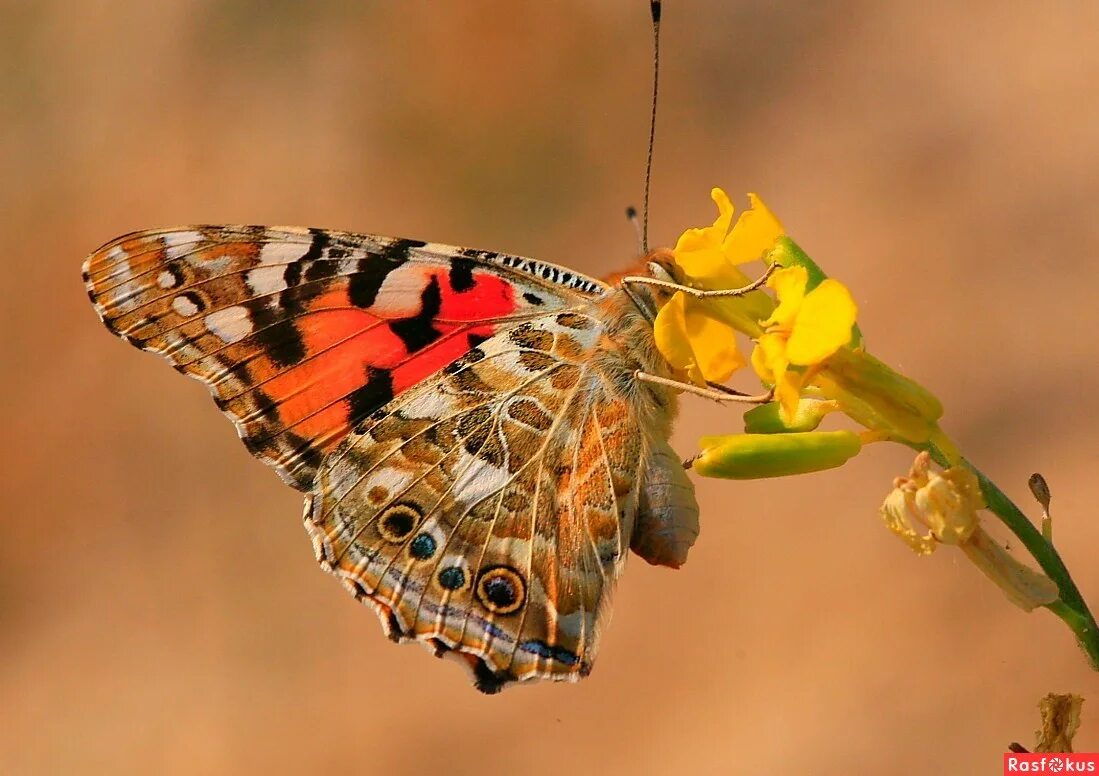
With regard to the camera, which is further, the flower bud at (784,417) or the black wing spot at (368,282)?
the black wing spot at (368,282)

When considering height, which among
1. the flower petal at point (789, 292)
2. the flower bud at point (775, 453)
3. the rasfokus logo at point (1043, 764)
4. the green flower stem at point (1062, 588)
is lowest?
the rasfokus logo at point (1043, 764)

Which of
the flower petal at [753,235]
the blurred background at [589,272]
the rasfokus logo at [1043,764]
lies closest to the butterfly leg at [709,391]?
the flower petal at [753,235]

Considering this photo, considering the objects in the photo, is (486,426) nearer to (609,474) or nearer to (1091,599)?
(609,474)

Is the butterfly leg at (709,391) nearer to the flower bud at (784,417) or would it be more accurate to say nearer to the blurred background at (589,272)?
the flower bud at (784,417)

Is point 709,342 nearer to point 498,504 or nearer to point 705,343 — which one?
point 705,343

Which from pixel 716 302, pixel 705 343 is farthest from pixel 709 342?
pixel 716 302

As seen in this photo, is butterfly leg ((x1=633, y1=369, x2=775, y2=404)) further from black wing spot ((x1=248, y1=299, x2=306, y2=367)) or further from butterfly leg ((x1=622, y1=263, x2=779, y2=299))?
black wing spot ((x1=248, y1=299, x2=306, y2=367))

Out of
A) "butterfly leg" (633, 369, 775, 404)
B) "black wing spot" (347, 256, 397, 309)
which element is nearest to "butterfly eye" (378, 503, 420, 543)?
"black wing spot" (347, 256, 397, 309)

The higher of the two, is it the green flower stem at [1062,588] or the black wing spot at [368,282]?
the black wing spot at [368,282]
